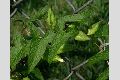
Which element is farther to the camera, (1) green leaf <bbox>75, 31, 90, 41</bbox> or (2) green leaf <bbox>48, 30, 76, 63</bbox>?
(1) green leaf <bbox>75, 31, 90, 41</bbox>

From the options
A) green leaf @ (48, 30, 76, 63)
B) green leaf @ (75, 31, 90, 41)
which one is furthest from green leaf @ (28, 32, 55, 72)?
green leaf @ (75, 31, 90, 41)

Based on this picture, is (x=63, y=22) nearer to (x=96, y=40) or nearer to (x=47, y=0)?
(x=96, y=40)

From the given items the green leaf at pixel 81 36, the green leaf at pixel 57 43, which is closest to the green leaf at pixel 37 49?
the green leaf at pixel 57 43

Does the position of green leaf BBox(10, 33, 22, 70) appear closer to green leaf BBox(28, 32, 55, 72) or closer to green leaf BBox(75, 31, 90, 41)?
green leaf BBox(28, 32, 55, 72)

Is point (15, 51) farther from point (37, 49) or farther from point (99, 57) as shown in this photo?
point (99, 57)

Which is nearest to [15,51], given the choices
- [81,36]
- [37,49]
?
[37,49]

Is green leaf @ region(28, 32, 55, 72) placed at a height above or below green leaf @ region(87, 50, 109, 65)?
above

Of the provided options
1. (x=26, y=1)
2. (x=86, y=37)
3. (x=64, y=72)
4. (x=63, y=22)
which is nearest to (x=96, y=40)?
(x=86, y=37)

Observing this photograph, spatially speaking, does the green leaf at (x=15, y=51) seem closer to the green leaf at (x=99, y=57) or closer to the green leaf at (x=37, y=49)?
the green leaf at (x=37, y=49)
